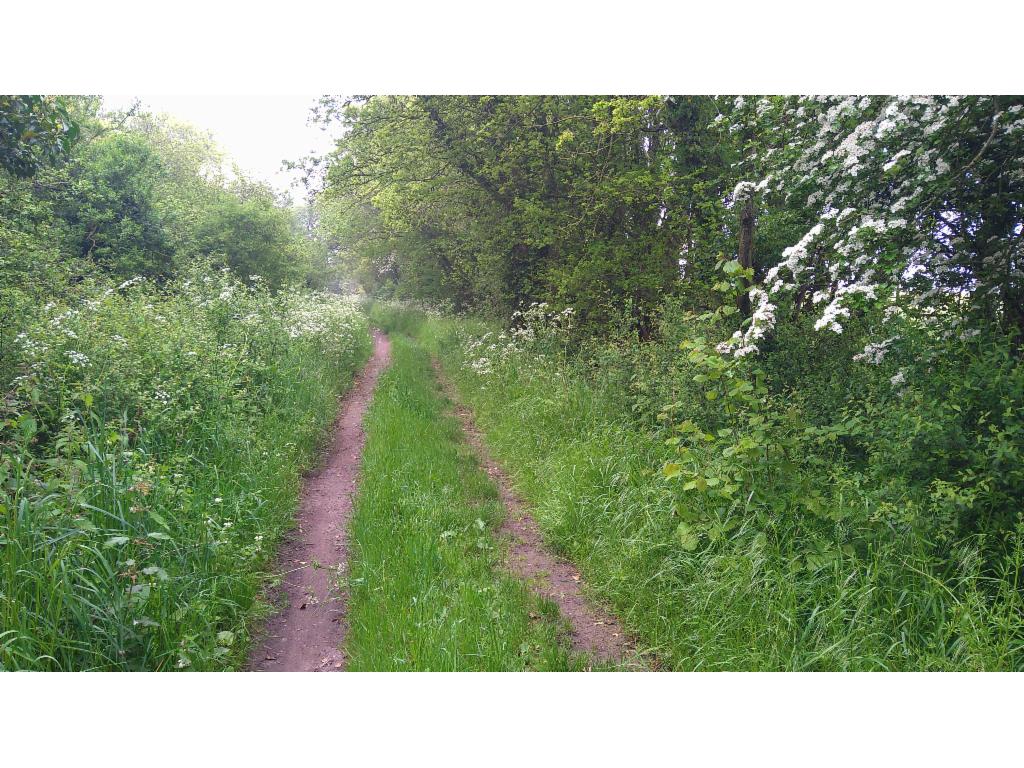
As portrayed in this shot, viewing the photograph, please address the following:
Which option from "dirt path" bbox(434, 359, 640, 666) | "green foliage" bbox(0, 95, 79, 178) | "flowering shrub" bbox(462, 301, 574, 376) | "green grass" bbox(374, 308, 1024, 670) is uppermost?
"green foliage" bbox(0, 95, 79, 178)

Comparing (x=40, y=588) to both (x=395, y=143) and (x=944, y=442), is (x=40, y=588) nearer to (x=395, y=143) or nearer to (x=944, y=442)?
(x=944, y=442)

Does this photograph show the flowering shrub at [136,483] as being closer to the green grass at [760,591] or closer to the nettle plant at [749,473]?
the green grass at [760,591]

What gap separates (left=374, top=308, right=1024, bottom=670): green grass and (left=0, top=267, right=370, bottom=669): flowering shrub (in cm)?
284

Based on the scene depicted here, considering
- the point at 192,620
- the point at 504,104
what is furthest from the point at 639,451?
the point at 504,104

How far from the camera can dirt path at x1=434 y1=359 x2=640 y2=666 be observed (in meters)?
3.60

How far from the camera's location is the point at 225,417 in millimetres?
5910

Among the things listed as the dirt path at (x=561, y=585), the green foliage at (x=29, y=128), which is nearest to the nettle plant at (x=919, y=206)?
the dirt path at (x=561, y=585)

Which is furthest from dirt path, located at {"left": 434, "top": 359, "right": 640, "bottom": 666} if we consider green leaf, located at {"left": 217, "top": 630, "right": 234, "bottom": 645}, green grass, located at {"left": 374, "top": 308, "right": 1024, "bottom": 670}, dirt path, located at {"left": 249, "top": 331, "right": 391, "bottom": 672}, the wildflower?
the wildflower

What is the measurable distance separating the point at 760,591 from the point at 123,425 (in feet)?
16.4

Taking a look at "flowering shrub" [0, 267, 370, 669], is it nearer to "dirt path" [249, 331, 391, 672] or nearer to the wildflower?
the wildflower

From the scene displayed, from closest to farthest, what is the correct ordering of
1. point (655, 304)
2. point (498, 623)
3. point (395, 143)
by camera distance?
1. point (498, 623)
2. point (655, 304)
3. point (395, 143)

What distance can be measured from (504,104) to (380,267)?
39.7 feet

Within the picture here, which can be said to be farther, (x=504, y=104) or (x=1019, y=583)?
(x=504, y=104)

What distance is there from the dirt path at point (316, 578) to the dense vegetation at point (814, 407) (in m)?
2.04
